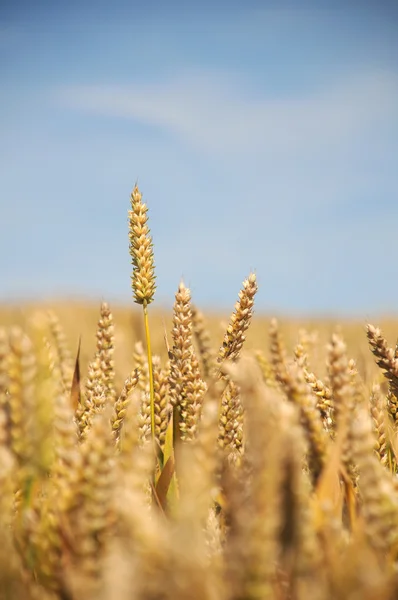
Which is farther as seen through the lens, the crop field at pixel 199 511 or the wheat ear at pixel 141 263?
the wheat ear at pixel 141 263

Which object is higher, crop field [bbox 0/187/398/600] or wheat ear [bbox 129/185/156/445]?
wheat ear [bbox 129/185/156/445]

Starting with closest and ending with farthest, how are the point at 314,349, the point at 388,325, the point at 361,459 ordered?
the point at 361,459 → the point at 314,349 → the point at 388,325

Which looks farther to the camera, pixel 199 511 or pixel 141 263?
pixel 141 263

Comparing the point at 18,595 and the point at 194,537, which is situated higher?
the point at 194,537

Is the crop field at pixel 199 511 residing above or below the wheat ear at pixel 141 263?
below

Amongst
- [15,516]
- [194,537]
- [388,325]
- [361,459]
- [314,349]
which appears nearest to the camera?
[194,537]

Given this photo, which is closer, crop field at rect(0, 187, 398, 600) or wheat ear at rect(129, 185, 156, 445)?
crop field at rect(0, 187, 398, 600)

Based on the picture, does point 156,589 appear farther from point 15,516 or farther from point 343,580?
point 15,516

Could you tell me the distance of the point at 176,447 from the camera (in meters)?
1.28

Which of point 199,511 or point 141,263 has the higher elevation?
point 141,263

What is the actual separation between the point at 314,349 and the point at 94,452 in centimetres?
181

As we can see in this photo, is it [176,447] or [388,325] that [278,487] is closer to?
[176,447]

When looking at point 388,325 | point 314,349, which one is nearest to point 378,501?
point 314,349

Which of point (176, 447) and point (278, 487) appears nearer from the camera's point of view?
point (278, 487)
